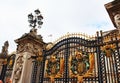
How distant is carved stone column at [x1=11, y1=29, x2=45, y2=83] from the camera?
8.88m

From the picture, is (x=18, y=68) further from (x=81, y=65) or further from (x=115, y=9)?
(x=115, y=9)

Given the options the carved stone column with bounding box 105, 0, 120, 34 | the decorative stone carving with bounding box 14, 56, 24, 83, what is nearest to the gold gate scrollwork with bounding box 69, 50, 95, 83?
the decorative stone carving with bounding box 14, 56, 24, 83

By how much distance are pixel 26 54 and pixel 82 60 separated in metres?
3.45

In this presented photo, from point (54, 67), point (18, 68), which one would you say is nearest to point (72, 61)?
point (54, 67)

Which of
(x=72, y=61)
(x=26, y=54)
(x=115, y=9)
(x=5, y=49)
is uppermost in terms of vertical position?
(x=115, y=9)

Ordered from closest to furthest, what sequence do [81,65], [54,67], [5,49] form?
[81,65], [54,67], [5,49]

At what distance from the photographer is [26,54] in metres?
9.16

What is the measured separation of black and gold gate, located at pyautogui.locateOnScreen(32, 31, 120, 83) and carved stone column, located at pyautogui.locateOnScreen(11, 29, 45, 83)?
0.66 metres

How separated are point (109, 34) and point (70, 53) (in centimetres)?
232

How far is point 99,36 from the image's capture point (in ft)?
25.7

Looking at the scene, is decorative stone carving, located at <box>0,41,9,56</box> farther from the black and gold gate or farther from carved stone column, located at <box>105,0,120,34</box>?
carved stone column, located at <box>105,0,120,34</box>

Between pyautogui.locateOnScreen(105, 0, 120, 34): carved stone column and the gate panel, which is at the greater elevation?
pyautogui.locateOnScreen(105, 0, 120, 34): carved stone column

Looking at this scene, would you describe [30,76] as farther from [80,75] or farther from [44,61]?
[80,75]

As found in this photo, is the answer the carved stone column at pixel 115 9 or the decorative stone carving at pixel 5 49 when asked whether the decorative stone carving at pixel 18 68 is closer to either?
the decorative stone carving at pixel 5 49
